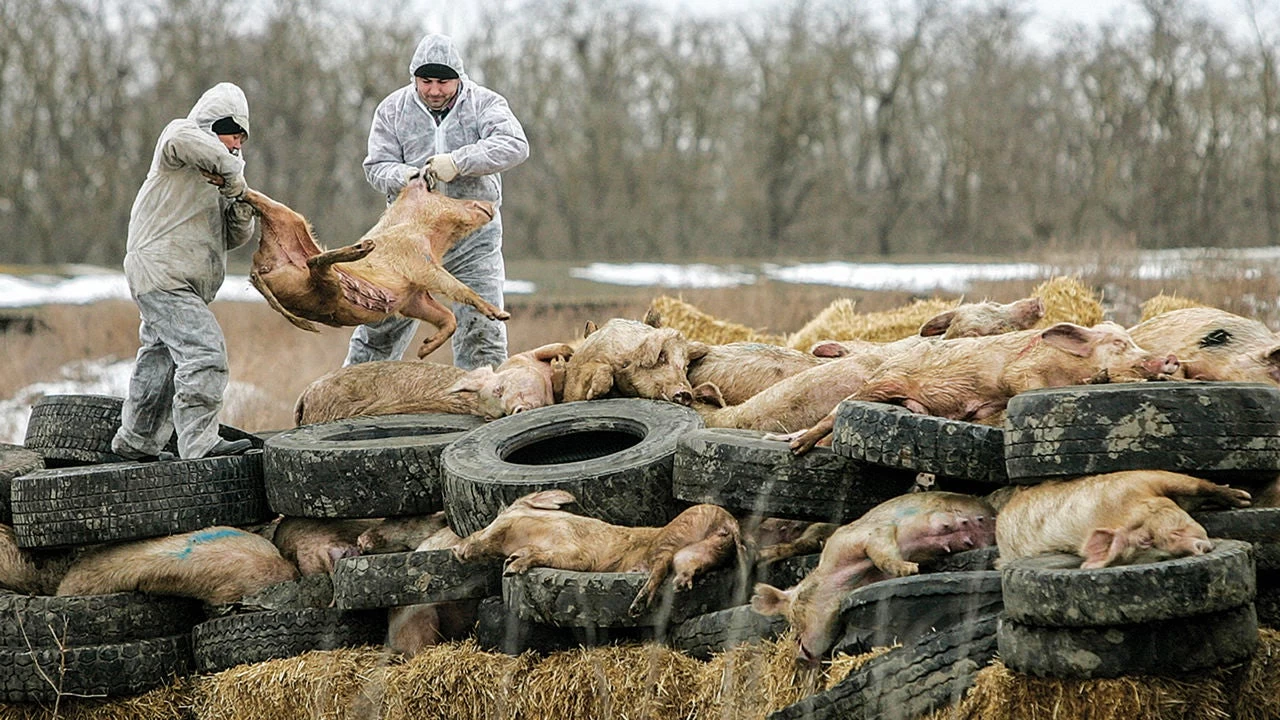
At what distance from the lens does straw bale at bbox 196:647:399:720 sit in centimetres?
661

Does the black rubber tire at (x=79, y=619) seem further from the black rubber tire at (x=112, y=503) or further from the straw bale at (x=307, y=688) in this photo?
the straw bale at (x=307, y=688)

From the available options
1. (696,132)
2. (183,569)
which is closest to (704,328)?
(183,569)

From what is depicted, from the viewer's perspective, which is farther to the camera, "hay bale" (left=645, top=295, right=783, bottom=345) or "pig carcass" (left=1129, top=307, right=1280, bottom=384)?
"hay bale" (left=645, top=295, right=783, bottom=345)

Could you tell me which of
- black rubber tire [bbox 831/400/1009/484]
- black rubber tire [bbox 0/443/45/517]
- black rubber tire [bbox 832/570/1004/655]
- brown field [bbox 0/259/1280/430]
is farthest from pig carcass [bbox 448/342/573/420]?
brown field [bbox 0/259/1280/430]

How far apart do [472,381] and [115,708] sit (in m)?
2.70

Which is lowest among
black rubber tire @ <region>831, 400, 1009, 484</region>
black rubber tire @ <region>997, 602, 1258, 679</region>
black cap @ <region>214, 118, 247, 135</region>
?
black rubber tire @ <region>997, 602, 1258, 679</region>

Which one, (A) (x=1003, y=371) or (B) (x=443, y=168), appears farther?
(B) (x=443, y=168)

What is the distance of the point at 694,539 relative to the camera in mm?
6238

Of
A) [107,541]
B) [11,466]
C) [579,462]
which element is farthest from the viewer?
[11,466]

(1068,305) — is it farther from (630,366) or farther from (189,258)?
(189,258)

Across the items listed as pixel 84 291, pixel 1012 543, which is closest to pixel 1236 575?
pixel 1012 543

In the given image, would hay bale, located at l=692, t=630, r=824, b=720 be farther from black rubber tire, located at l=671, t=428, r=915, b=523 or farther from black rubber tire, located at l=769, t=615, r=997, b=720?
black rubber tire, located at l=671, t=428, r=915, b=523

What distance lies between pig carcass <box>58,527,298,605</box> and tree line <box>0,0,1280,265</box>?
93.0 feet

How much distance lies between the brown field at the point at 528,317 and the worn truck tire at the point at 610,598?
350 inches
